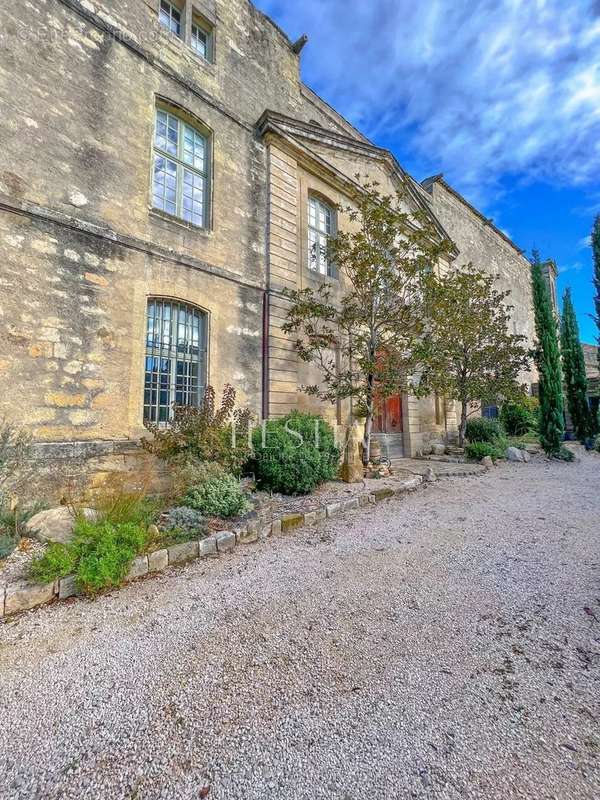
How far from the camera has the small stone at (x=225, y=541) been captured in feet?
12.2

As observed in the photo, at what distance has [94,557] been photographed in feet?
9.45

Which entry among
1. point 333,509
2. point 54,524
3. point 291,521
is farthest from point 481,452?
point 54,524

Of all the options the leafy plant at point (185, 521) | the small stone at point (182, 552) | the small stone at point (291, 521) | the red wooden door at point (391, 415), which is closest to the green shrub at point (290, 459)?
the small stone at point (291, 521)

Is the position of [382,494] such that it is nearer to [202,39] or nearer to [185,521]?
[185,521]

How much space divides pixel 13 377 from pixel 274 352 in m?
4.23

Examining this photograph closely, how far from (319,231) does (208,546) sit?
7928 mm

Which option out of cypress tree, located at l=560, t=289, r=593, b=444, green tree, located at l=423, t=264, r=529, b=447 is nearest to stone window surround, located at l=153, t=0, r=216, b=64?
green tree, located at l=423, t=264, r=529, b=447

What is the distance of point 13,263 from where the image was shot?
4699mm

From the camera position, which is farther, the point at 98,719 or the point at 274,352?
the point at 274,352

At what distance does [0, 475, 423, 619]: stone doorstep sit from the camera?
2.64m

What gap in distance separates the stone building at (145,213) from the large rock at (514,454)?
187 inches

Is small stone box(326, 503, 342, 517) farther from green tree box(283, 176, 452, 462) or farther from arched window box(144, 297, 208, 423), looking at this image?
arched window box(144, 297, 208, 423)

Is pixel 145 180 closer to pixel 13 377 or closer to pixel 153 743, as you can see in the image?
pixel 13 377

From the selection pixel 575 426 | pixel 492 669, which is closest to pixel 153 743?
pixel 492 669
